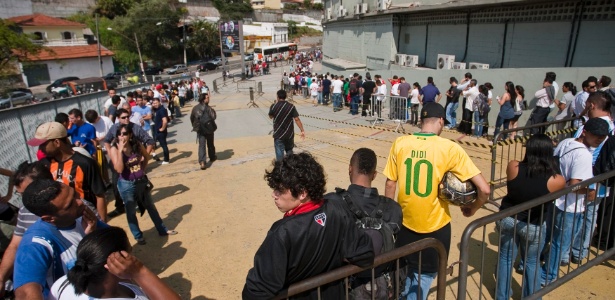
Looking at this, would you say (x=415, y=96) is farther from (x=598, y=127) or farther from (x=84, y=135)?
(x=84, y=135)

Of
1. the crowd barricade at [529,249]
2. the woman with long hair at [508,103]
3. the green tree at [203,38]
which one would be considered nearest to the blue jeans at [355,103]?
the woman with long hair at [508,103]

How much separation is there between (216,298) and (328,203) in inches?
106

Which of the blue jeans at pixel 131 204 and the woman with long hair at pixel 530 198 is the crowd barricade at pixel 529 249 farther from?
the blue jeans at pixel 131 204

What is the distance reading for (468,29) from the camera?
1568 cm

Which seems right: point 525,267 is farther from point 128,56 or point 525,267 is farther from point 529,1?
point 128,56

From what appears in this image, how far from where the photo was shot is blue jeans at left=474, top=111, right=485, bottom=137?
410 inches

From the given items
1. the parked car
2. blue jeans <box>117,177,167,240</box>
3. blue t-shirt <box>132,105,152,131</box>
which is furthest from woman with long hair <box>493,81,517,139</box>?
the parked car

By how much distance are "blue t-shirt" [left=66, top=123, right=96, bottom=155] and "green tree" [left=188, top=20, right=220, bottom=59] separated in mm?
58489

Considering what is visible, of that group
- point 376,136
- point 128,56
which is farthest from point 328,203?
point 128,56

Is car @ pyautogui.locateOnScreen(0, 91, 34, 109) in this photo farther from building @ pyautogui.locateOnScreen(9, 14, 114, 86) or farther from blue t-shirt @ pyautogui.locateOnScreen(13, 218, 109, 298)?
blue t-shirt @ pyautogui.locateOnScreen(13, 218, 109, 298)

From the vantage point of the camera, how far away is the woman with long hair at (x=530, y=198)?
322 centimetres

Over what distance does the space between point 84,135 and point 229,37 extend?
3681 cm

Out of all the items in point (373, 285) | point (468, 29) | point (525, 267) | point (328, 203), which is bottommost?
point (525, 267)

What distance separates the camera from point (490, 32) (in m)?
14.5
